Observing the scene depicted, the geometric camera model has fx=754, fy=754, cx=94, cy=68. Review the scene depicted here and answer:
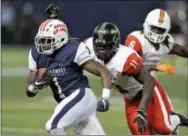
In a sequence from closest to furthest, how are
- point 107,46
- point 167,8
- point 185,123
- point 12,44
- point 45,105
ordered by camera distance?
point 107,46
point 185,123
point 45,105
point 167,8
point 12,44

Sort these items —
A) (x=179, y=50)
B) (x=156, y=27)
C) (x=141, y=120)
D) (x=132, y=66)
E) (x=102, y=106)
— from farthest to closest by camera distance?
(x=179, y=50)
(x=156, y=27)
(x=132, y=66)
(x=141, y=120)
(x=102, y=106)

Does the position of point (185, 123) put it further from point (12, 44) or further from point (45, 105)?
point (12, 44)

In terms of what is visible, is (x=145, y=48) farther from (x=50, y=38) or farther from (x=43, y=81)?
(x=43, y=81)

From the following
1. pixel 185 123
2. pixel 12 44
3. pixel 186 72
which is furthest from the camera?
pixel 12 44

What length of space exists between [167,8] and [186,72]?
5431mm

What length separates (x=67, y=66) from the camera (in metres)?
6.40

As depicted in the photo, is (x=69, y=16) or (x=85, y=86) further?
(x=69, y=16)

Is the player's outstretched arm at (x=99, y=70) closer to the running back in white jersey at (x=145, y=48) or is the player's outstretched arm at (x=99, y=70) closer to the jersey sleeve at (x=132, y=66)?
the jersey sleeve at (x=132, y=66)

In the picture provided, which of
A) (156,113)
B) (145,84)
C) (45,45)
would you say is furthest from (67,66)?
(156,113)

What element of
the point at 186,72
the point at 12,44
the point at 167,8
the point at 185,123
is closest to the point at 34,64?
the point at 185,123

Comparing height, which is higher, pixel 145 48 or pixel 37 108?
pixel 145 48

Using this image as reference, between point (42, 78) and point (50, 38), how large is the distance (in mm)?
358

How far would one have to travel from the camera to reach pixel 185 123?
24.5ft

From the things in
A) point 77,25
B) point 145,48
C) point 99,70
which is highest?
point 99,70
